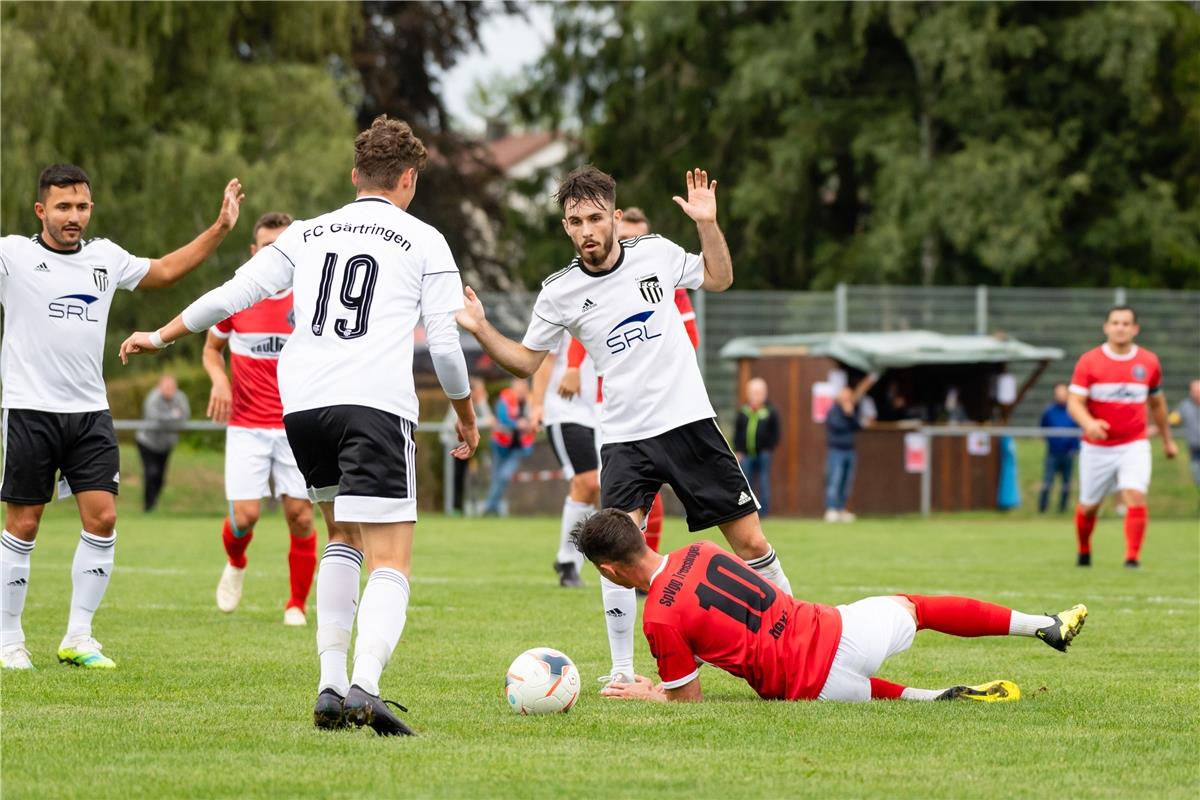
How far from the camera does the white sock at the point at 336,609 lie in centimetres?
621

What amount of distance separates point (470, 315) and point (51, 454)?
283 centimetres

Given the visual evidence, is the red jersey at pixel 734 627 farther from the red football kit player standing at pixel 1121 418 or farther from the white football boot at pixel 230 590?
the red football kit player standing at pixel 1121 418

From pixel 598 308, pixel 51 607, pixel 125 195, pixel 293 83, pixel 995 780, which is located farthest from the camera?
pixel 293 83

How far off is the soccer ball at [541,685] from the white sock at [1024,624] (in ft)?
6.09

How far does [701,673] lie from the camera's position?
27.3 feet

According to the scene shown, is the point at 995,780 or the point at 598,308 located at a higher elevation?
the point at 598,308

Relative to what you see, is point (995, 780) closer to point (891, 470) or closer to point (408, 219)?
point (408, 219)

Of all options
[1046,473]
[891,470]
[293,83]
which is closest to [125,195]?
[293,83]

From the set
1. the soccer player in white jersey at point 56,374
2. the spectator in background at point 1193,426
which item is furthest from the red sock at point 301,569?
the spectator in background at point 1193,426

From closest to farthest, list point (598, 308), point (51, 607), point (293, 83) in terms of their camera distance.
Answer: point (598, 308) < point (51, 607) < point (293, 83)

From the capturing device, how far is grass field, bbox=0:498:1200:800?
5.29 m

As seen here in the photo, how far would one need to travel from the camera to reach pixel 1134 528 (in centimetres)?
1525

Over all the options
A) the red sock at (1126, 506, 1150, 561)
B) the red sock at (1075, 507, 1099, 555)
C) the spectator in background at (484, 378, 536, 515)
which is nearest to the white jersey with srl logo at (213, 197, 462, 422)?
the red sock at (1126, 506, 1150, 561)

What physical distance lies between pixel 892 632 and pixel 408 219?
98.5 inches
